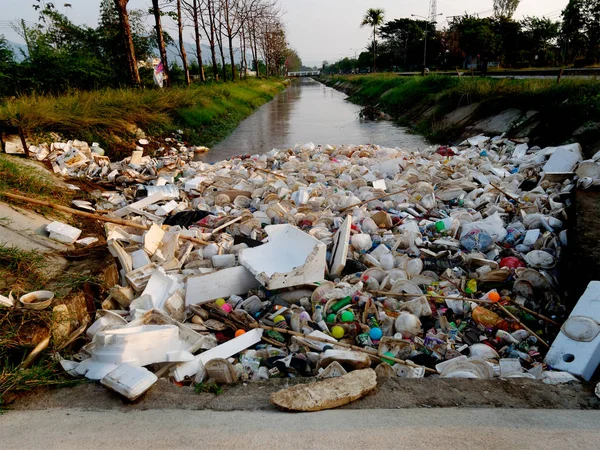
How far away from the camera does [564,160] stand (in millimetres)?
5391

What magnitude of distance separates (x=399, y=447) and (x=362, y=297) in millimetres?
1502

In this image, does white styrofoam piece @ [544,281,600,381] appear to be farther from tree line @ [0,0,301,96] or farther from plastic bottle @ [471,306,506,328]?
tree line @ [0,0,301,96]

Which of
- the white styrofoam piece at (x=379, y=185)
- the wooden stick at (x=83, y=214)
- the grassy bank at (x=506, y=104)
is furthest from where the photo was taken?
the grassy bank at (x=506, y=104)

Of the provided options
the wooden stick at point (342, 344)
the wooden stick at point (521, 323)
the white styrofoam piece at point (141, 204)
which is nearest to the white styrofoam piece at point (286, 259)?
the wooden stick at point (342, 344)

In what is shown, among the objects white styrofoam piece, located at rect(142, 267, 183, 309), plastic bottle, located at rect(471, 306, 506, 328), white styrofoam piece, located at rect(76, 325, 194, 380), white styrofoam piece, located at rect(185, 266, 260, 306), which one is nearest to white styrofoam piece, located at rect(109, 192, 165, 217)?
white styrofoam piece, located at rect(142, 267, 183, 309)

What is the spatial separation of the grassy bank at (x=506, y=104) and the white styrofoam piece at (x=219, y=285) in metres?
5.64

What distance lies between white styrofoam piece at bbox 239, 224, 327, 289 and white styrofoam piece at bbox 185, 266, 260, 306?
0.10m

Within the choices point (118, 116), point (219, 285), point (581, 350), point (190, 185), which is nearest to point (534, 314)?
point (581, 350)

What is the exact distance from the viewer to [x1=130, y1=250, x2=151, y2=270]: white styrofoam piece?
3.44 meters

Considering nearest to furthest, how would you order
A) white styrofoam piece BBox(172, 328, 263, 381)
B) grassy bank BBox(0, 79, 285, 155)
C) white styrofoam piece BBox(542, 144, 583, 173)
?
white styrofoam piece BBox(172, 328, 263, 381), white styrofoam piece BBox(542, 144, 583, 173), grassy bank BBox(0, 79, 285, 155)

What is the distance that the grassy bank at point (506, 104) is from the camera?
6.93 meters

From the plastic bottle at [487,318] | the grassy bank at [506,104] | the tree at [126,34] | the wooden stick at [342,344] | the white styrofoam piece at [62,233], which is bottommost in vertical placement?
the plastic bottle at [487,318]

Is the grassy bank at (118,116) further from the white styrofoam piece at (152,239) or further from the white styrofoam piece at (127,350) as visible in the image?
the white styrofoam piece at (127,350)

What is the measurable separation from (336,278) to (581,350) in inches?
67.2
